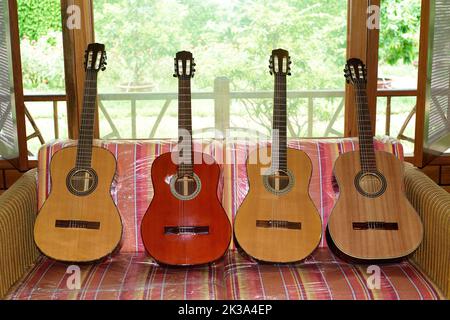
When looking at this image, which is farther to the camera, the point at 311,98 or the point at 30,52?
the point at 311,98

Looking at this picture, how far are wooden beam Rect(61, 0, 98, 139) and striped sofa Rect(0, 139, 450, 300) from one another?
50cm

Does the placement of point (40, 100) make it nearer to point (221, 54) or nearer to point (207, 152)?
point (221, 54)

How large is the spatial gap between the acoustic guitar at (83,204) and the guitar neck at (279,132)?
712mm

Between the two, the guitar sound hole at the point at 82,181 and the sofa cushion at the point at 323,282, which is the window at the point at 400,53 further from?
the guitar sound hole at the point at 82,181

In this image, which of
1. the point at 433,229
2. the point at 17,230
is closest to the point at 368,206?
the point at 433,229

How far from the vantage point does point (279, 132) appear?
96.3 inches

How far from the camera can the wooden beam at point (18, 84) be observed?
115 inches

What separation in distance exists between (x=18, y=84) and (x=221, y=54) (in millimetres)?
1125

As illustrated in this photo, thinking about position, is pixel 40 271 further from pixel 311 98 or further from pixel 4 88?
pixel 311 98

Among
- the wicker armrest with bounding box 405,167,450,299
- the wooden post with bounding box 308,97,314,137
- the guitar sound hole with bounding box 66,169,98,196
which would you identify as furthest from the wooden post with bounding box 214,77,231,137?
the wicker armrest with bounding box 405,167,450,299

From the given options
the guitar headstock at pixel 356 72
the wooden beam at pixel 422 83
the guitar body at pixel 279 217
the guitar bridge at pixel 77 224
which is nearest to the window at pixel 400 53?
the wooden beam at pixel 422 83

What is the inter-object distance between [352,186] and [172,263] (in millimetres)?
833

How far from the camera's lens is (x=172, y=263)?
2.24 meters

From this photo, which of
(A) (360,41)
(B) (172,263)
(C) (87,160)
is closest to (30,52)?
(C) (87,160)
